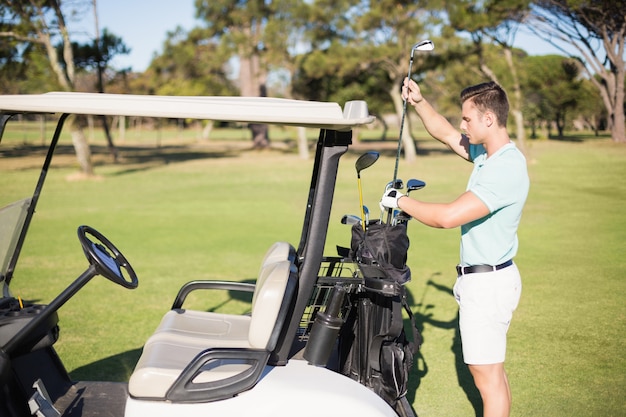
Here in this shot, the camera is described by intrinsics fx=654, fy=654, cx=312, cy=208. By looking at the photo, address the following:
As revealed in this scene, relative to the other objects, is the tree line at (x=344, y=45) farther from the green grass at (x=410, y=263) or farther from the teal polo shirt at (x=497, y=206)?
the teal polo shirt at (x=497, y=206)

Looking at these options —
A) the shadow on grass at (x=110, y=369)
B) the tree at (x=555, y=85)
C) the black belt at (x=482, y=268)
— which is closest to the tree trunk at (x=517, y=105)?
the tree at (x=555, y=85)

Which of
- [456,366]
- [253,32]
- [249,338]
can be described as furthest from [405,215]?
[253,32]

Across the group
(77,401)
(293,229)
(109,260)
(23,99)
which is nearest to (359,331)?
(109,260)

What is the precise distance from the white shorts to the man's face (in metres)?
0.60

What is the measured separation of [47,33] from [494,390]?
19.5 metres

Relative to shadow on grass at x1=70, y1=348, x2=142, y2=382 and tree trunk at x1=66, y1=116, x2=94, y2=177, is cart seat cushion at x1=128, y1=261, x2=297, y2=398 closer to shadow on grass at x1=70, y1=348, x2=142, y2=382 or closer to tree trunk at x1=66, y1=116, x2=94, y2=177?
shadow on grass at x1=70, y1=348, x2=142, y2=382

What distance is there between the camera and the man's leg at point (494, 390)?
2.82m

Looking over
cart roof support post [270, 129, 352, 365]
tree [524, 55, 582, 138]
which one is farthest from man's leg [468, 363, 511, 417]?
tree [524, 55, 582, 138]

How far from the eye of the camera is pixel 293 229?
33.3 ft

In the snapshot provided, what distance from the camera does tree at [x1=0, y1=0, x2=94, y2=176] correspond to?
60.6 feet

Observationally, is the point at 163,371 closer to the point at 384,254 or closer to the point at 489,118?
the point at 384,254

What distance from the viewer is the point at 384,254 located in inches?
108

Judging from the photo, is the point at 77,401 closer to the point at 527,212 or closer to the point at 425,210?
the point at 425,210

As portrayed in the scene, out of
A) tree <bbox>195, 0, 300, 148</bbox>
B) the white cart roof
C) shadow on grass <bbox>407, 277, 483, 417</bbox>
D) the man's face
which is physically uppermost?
tree <bbox>195, 0, 300, 148</bbox>
